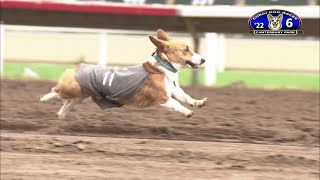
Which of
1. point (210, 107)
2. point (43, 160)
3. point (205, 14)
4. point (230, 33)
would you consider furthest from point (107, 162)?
point (230, 33)

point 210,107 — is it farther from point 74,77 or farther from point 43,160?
point 43,160

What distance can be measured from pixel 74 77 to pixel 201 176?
7.19 feet

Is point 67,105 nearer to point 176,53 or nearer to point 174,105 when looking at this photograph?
point 174,105

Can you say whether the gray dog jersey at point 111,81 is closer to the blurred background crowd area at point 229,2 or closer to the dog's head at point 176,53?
the dog's head at point 176,53

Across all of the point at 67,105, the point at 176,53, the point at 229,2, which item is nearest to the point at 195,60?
the point at 176,53

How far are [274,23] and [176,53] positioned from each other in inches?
58.4

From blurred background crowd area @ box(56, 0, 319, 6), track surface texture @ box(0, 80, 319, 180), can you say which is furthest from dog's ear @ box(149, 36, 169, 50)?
blurred background crowd area @ box(56, 0, 319, 6)

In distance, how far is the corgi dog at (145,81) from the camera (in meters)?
6.47

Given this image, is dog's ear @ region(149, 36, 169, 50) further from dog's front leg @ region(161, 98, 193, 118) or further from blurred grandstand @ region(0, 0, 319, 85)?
blurred grandstand @ region(0, 0, 319, 85)

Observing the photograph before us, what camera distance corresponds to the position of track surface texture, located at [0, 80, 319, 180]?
5.93 m

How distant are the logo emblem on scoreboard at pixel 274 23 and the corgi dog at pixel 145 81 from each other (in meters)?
1.16

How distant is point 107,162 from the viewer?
620cm

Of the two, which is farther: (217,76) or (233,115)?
(217,76)

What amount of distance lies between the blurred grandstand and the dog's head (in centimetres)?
170
